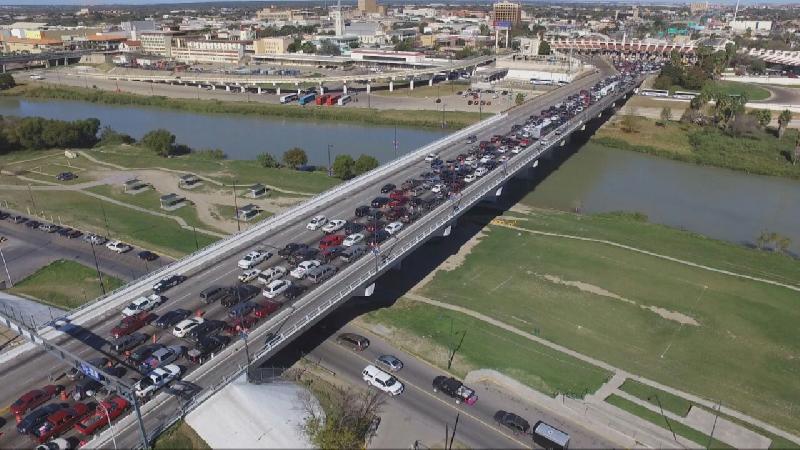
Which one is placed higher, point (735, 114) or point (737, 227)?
point (735, 114)

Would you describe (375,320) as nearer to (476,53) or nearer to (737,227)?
(737,227)

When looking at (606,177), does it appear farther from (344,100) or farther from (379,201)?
(344,100)

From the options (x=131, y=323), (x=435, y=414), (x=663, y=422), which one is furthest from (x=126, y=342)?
(x=663, y=422)

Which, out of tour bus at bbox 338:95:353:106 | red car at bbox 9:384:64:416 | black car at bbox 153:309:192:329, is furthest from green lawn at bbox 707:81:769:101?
red car at bbox 9:384:64:416

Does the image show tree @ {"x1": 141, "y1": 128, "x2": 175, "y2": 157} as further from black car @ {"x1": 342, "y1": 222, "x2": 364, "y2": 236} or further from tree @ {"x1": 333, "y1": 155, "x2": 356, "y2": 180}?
black car @ {"x1": 342, "y1": 222, "x2": 364, "y2": 236}

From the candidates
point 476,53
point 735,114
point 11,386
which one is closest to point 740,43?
point 476,53

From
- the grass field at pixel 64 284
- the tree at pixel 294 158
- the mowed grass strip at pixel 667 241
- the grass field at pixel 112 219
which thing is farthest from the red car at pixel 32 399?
the tree at pixel 294 158
